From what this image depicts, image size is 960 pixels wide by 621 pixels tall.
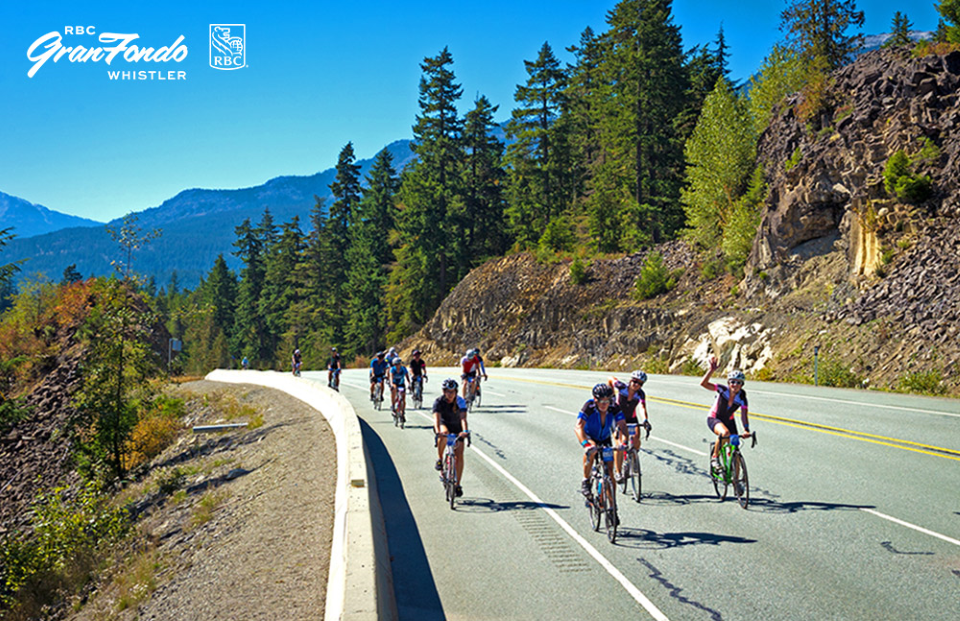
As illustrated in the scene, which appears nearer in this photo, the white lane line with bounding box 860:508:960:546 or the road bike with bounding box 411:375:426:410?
the white lane line with bounding box 860:508:960:546

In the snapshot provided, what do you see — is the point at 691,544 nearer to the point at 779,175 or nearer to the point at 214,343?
the point at 779,175

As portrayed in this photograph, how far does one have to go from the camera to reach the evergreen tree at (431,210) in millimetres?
60875

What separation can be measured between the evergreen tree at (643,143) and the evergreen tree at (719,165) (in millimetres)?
6395

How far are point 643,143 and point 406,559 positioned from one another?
146ft

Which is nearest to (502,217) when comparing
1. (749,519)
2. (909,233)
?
(909,233)

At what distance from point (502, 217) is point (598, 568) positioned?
5882 cm

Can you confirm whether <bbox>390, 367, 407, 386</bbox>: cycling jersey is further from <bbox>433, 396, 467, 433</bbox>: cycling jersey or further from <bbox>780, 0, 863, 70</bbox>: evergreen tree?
<bbox>780, 0, 863, 70</bbox>: evergreen tree

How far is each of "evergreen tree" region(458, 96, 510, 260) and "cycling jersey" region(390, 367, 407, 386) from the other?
43.5m

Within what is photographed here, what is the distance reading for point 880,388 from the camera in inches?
835

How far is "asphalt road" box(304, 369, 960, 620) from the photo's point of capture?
19.9ft

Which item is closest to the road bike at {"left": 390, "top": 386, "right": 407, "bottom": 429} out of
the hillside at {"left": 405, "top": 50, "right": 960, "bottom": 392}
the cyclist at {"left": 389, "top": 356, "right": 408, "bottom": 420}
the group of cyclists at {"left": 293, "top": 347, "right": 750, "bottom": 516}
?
the cyclist at {"left": 389, "top": 356, "right": 408, "bottom": 420}

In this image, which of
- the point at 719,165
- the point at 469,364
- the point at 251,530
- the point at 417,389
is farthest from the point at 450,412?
the point at 719,165

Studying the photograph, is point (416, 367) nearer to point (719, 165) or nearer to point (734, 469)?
point (734, 469)

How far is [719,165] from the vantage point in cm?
3859
